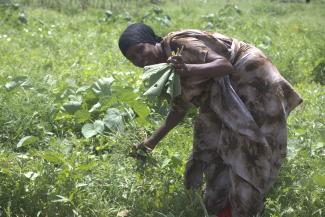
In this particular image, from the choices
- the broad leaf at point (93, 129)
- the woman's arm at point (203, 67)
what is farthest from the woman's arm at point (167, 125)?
the broad leaf at point (93, 129)

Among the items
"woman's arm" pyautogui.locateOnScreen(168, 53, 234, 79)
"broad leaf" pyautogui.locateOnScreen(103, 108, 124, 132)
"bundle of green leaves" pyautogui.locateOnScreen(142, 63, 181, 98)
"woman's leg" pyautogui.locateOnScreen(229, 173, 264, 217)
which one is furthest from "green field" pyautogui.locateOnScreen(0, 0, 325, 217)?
"woman's arm" pyautogui.locateOnScreen(168, 53, 234, 79)

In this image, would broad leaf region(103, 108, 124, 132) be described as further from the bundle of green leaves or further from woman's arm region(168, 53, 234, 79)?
woman's arm region(168, 53, 234, 79)

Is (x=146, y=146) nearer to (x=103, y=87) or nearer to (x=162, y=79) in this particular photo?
(x=162, y=79)

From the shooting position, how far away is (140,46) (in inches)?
111

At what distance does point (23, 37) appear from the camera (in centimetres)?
848

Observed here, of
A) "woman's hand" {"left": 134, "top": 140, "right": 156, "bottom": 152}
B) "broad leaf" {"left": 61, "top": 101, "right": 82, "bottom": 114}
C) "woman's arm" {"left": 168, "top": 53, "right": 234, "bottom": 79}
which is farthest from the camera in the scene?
"broad leaf" {"left": 61, "top": 101, "right": 82, "bottom": 114}

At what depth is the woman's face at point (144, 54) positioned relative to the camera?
282 cm

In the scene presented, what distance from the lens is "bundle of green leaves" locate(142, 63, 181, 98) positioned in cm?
275

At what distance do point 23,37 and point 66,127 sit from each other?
4.67 m

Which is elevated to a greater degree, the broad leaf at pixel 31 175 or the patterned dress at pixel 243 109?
the patterned dress at pixel 243 109

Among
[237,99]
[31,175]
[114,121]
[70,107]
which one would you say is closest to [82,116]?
[70,107]

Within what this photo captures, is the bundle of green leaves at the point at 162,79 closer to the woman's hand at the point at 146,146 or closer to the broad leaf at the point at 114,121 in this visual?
the woman's hand at the point at 146,146

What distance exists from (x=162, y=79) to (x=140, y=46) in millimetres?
235

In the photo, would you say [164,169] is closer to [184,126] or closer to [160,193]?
[160,193]
